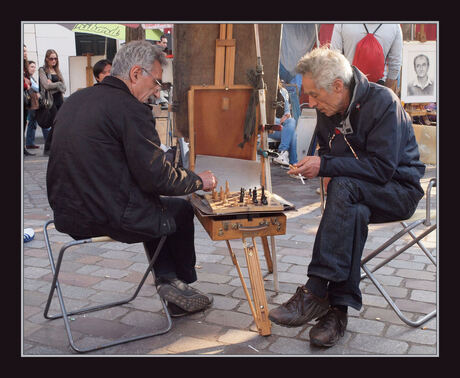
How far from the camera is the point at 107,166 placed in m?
2.61

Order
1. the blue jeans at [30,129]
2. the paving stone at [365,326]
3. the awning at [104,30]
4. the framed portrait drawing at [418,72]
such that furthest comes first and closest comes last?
the blue jeans at [30,129] → the awning at [104,30] → the framed portrait drawing at [418,72] → the paving stone at [365,326]

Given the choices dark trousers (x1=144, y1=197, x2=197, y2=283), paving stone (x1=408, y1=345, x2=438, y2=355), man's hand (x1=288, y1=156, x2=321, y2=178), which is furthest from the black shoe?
paving stone (x1=408, y1=345, x2=438, y2=355)

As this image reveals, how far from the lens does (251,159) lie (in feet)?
12.1

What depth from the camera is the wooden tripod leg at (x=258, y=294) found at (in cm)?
285

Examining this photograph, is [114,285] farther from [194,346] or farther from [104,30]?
[104,30]

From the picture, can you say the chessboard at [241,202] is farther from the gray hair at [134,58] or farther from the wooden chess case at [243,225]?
the gray hair at [134,58]

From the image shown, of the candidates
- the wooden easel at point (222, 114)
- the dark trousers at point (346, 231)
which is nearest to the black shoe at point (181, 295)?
the wooden easel at point (222, 114)

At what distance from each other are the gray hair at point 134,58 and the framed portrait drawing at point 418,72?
6113 millimetres

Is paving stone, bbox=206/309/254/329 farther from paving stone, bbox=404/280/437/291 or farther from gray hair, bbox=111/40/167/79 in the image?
gray hair, bbox=111/40/167/79

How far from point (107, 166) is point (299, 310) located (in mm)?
1177

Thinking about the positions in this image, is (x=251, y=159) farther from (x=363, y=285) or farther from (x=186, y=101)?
(x=363, y=285)

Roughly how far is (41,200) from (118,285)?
9.28 ft

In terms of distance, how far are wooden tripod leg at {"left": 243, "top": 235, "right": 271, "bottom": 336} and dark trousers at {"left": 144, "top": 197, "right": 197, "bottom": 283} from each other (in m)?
0.38

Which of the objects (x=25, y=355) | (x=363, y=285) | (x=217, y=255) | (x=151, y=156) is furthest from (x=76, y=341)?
(x=363, y=285)
